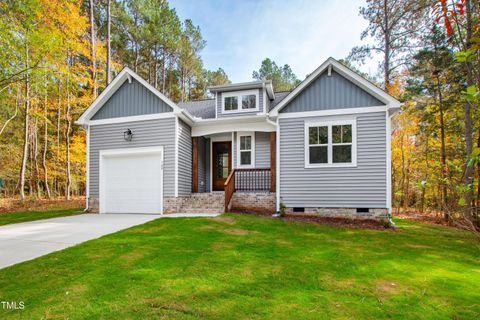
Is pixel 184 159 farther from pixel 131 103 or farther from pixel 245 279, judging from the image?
pixel 245 279

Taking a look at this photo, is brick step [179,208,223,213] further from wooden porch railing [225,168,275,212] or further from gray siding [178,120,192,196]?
wooden porch railing [225,168,275,212]

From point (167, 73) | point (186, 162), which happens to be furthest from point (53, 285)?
point (167, 73)

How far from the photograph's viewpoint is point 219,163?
11.7 meters

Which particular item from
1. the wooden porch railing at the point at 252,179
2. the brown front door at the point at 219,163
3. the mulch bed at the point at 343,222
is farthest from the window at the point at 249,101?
the mulch bed at the point at 343,222

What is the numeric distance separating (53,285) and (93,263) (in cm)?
75

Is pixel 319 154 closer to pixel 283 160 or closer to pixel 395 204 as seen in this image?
pixel 283 160

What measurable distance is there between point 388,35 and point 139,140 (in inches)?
577

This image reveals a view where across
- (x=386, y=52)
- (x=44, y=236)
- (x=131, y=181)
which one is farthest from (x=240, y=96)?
(x=386, y=52)

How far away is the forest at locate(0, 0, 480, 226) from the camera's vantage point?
30.2ft

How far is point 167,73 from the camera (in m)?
23.6

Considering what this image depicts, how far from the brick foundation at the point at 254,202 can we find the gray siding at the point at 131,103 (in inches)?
165

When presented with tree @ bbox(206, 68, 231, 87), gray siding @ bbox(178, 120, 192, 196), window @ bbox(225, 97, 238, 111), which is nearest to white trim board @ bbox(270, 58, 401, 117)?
window @ bbox(225, 97, 238, 111)

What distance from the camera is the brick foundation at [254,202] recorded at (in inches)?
368

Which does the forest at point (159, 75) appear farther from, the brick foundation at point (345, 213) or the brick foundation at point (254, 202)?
the brick foundation at point (254, 202)
